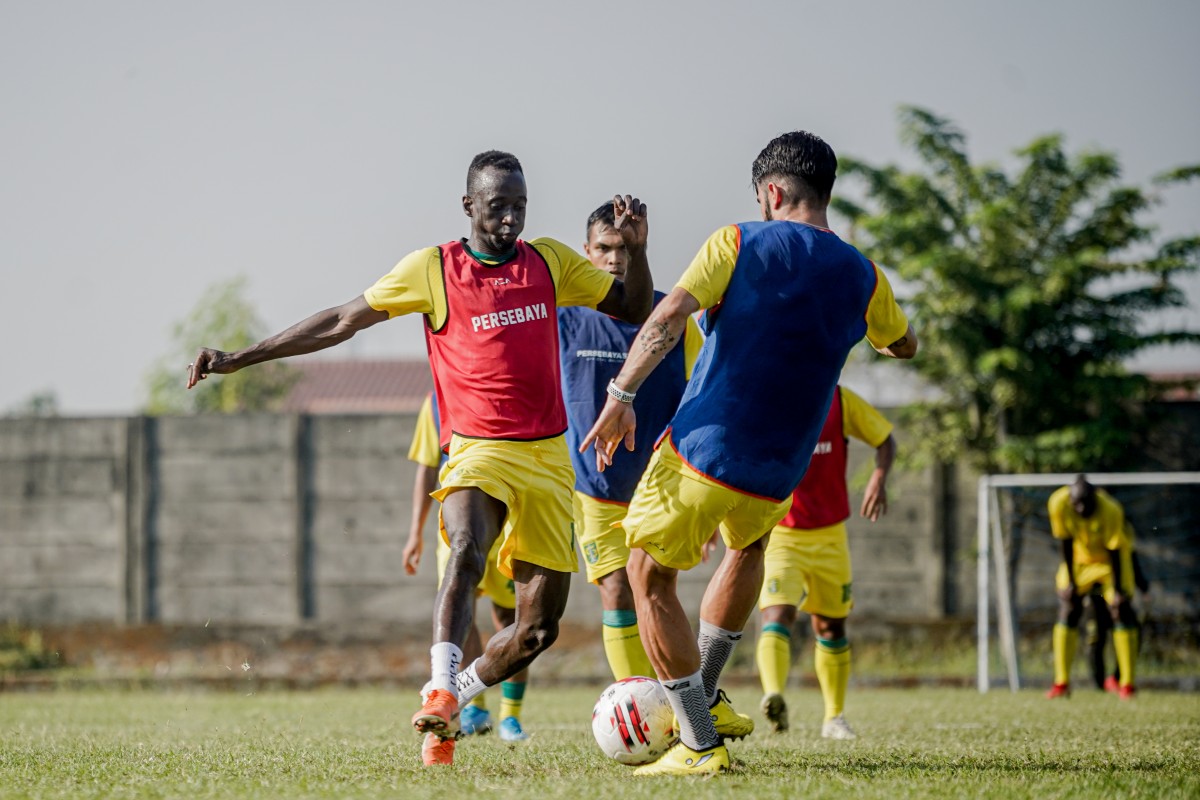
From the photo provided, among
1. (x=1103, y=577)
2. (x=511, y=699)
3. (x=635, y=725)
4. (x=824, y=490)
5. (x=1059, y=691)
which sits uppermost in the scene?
(x=824, y=490)

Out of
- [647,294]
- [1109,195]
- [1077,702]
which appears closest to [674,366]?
[647,294]

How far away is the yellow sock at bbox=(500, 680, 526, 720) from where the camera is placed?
8602 millimetres

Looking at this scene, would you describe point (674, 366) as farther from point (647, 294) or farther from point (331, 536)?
point (331, 536)

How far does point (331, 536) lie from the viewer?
1744 centimetres

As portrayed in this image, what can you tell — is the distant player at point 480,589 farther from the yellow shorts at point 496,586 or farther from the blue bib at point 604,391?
the blue bib at point 604,391

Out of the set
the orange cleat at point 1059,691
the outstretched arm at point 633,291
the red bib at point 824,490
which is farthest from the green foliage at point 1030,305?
the outstretched arm at point 633,291

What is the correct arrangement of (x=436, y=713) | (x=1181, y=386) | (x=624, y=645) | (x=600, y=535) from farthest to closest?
(x=1181, y=386)
(x=600, y=535)
(x=624, y=645)
(x=436, y=713)

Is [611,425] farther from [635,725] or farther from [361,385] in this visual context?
[361,385]

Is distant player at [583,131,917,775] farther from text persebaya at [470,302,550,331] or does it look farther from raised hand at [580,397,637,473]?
text persebaya at [470,302,550,331]

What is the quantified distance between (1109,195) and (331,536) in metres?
10.7

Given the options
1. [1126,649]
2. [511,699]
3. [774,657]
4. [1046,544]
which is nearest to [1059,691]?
[1126,649]

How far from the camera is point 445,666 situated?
5.51 metres

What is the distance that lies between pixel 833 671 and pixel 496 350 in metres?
4.23

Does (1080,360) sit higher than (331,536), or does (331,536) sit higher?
(1080,360)
